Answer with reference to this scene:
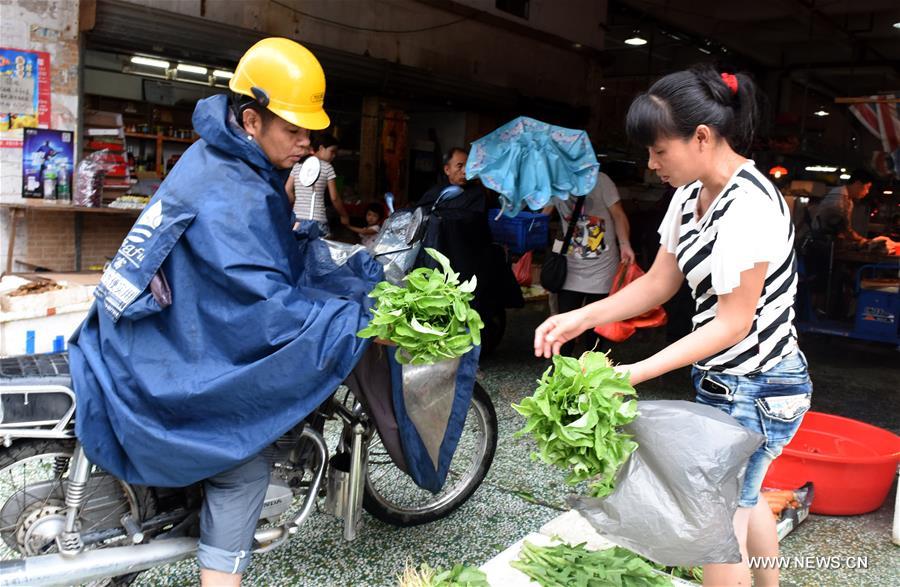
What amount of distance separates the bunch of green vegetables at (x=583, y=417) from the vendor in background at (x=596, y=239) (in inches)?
147

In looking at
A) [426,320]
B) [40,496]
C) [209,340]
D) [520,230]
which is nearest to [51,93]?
[520,230]

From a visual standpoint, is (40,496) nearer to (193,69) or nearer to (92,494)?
→ (92,494)

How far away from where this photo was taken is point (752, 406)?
229 centimetres

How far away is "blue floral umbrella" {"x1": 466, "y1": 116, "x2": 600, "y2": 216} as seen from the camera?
5.44 metres

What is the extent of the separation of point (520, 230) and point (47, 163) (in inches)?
173

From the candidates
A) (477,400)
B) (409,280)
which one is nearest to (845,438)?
(477,400)

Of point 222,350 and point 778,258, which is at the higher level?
point 778,258

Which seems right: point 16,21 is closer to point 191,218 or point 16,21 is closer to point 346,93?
point 346,93

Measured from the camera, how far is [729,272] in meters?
2.07

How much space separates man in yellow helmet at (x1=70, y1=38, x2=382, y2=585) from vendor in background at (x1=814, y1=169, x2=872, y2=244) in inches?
346

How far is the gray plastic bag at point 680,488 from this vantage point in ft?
6.41

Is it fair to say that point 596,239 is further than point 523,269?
No

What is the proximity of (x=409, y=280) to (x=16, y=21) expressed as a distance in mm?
6052

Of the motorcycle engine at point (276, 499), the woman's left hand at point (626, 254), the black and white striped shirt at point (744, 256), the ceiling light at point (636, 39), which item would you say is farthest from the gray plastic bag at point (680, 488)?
the ceiling light at point (636, 39)
